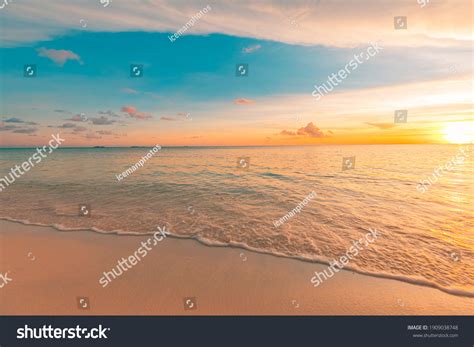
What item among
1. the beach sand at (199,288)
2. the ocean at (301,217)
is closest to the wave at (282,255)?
the ocean at (301,217)

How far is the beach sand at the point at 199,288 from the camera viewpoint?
14.3 ft

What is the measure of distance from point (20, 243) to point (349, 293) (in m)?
9.58

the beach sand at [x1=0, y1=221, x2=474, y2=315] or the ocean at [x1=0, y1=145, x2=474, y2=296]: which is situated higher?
the ocean at [x1=0, y1=145, x2=474, y2=296]

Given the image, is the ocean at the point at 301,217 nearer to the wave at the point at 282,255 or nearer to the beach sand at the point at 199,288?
the wave at the point at 282,255

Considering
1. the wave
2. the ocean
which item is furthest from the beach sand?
the ocean

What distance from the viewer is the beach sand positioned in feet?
14.3

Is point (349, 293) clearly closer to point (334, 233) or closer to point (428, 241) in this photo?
point (334, 233)

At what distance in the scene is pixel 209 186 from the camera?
15.9m

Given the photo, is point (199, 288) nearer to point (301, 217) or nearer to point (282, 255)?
point (282, 255)

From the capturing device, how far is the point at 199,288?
4.84 m

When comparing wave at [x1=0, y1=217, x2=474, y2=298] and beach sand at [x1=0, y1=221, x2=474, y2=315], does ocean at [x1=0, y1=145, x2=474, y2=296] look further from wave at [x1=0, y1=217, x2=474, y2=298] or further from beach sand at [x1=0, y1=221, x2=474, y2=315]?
beach sand at [x1=0, y1=221, x2=474, y2=315]
